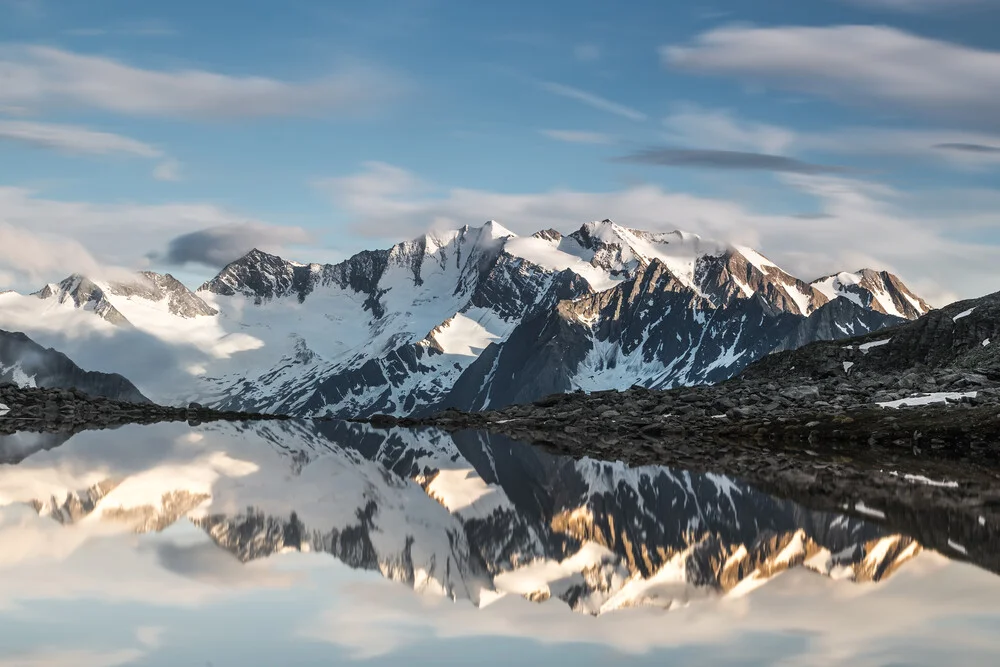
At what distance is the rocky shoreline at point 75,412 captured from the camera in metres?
84.2

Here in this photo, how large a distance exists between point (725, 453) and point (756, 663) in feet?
153

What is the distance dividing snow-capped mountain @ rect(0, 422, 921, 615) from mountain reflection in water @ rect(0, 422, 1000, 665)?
0.37 ft

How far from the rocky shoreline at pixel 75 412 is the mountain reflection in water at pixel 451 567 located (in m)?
39.7

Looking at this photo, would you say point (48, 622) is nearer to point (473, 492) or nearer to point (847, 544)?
point (847, 544)

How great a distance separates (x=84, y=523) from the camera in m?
30.8

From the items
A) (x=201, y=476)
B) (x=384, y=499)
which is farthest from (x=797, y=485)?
(x=201, y=476)

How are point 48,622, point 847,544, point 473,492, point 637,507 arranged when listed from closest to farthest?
1. point 48,622
2. point 847,544
3. point 637,507
4. point 473,492

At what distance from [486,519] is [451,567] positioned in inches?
369

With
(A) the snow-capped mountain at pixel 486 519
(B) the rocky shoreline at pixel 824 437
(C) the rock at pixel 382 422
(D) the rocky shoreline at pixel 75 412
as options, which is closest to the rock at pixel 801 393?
(B) the rocky shoreline at pixel 824 437

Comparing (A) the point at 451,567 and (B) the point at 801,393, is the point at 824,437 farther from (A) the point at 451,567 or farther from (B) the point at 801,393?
(A) the point at 451,567

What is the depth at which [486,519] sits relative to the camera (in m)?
35.5

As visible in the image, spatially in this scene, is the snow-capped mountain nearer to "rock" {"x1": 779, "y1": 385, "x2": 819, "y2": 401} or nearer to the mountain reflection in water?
the mountain reflection in water

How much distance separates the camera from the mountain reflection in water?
1967 centimetres

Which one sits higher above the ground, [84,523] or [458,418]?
[458,418]
